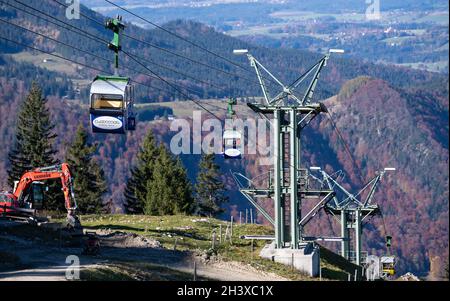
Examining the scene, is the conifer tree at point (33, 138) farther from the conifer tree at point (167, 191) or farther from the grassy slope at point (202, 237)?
the grassy slope at point (202, 237)

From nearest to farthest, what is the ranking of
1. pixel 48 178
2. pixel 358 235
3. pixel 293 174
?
pixel 293 174 → pixel 48 178 → pixel 358 235

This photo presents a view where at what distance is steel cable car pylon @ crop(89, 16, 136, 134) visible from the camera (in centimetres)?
4984

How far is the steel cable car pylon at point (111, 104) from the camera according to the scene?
49.8m

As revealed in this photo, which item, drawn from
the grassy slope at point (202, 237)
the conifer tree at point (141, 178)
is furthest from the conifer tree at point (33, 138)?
the grassy slope at point (202, 237)

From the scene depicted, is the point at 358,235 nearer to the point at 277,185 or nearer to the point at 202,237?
the point at 202,237

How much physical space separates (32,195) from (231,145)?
33.2 feet

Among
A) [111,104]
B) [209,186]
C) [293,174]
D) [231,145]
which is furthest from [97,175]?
[111,104]

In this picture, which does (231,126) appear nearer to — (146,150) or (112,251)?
(112,251)

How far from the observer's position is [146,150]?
110 metres

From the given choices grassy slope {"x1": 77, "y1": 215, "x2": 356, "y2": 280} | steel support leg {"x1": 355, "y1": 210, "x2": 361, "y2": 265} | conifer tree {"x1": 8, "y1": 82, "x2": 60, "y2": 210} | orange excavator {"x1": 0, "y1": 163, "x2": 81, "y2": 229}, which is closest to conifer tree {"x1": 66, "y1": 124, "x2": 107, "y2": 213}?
conifer tree {"x1": 8, "y1": 82, "x2": 60, "y2": 210}

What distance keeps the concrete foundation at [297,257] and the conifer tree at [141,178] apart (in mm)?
47411

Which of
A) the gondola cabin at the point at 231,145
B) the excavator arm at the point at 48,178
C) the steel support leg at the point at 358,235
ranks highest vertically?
the gondola cabin at the point at 231,145

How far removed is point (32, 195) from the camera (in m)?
68.8

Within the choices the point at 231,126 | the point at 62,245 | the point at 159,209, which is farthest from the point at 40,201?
the point at 159,209
